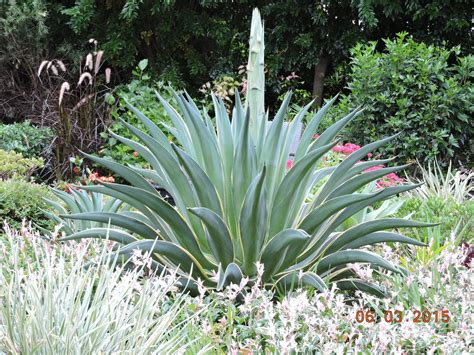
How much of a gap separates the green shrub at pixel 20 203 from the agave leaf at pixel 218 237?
3.31 meters

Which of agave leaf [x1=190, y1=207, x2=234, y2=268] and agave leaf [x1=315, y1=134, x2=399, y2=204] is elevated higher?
agave leaf [x1=315, y1=134, x2=399, y2=204]

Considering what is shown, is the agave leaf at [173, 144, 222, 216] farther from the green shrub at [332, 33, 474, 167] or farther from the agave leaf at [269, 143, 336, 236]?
the green shrub at [332, 33, 474, 167]

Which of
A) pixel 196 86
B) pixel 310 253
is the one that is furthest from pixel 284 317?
pixel 196 86

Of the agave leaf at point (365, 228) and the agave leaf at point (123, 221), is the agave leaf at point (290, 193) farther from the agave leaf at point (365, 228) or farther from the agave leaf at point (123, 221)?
the agave leaf at point (123, 221)

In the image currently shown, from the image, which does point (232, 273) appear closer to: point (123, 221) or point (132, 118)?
point (123, 221)

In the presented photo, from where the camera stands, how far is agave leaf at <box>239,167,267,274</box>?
2455 millimetres

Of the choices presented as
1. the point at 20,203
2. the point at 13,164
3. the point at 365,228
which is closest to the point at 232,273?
the point at 365,228

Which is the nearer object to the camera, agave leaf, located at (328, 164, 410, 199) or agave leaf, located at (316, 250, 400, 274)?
agave leaf, located at (316, 250, 400, 274)

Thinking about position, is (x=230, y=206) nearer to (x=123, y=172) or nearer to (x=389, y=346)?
(x=123, y=172)

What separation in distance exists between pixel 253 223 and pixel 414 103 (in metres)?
5.25

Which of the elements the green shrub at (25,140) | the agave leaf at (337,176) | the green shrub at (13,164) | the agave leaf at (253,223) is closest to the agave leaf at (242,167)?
the agave leaf at (253,223)

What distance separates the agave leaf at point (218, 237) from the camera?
7.96 ft
